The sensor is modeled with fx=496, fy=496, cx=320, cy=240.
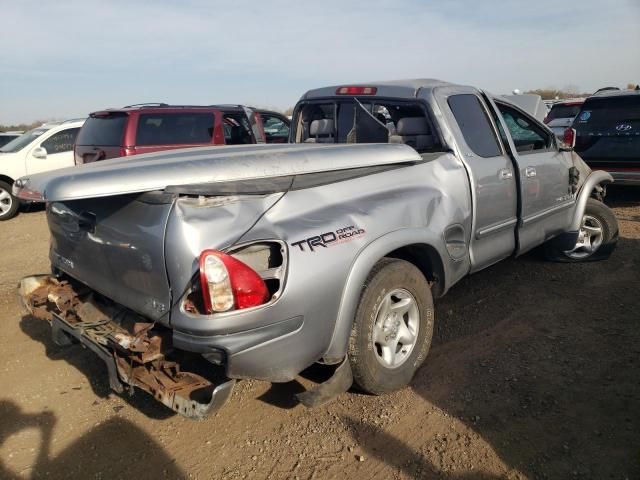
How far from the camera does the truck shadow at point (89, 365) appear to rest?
3033 millimetres

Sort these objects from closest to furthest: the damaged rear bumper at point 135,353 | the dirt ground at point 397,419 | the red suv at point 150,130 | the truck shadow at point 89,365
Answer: the damaged rear bumper at point 135,353 < the dirt ground at point 397,419 < the truck shadow at point 89,365 < the red suv at point 150,130

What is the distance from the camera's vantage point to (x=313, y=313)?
2410 millimetres

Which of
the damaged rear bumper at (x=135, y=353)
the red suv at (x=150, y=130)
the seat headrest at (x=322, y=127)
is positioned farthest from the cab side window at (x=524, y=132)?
the red suv at (x=150, y=130)

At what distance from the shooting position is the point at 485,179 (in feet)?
12.1

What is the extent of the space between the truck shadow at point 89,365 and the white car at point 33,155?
626 centimetres

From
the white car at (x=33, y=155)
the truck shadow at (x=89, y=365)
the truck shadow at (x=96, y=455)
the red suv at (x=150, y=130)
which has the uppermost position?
the red suv at (x=150, y=130)

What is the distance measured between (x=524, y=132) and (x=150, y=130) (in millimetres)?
5487

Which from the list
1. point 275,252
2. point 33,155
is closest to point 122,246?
point 275,252

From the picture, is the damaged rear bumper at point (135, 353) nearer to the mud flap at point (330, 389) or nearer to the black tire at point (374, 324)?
the mud flap at point (330, 389)

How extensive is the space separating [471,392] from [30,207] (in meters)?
10.0

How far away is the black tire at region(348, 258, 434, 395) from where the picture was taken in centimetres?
274

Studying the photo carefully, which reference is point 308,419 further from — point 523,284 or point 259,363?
point 523,284

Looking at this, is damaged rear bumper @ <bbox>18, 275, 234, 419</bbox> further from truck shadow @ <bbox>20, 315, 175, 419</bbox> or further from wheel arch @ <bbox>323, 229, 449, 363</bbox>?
wheel arch @ <bbox>323, 229, 449, 363</bbox>

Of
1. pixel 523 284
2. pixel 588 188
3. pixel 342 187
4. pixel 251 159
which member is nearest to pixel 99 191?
pixel 251 159
